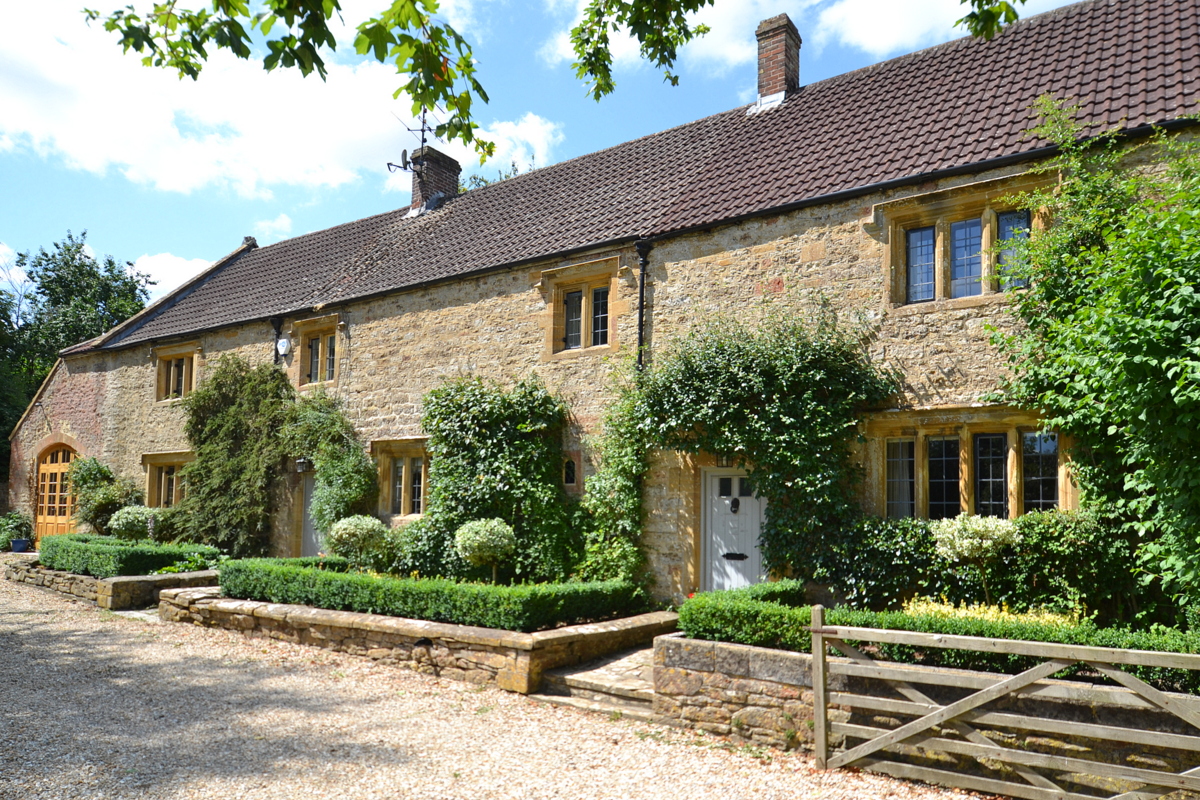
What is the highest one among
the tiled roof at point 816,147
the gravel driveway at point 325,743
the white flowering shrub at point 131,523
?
the tiled roof at point 816,147

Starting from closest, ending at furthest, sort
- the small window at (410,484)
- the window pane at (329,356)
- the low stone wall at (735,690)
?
the low stone wall at (735,690)
the small window at (410,484)
the window pane at (329,356)

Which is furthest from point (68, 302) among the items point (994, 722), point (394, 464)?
point (994, 722)

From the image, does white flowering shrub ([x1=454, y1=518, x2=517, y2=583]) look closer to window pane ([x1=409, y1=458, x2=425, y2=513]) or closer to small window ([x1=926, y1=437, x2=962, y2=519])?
window pane ([x1=409, y1=458, x2=425, y2=513])

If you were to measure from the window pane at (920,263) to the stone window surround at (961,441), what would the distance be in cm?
147

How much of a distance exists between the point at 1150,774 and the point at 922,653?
5.50 feet

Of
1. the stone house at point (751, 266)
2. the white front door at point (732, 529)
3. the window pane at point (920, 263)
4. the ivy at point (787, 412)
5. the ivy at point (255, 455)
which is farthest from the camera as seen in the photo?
the ivy at point (255, 455)

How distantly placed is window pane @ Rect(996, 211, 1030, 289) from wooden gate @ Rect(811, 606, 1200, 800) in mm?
4440

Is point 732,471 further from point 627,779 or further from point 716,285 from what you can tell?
point 627,779

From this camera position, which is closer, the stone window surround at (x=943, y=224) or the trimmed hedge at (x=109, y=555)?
the stone window surround at (x=943, y=224)

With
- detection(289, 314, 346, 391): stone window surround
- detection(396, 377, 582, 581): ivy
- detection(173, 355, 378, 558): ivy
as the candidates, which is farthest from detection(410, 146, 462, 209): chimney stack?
detection(396, 377, 582, 581): ivy

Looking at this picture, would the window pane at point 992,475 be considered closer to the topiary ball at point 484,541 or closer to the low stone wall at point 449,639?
the low stone wall at point 449,639

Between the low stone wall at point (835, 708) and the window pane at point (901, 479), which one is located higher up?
the window pane at point (901, 479)

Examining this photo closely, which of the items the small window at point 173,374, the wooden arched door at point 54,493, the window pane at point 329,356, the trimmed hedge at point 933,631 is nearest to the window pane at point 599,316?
the trimmed hedge at point 933,631

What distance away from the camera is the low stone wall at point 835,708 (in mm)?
5191
